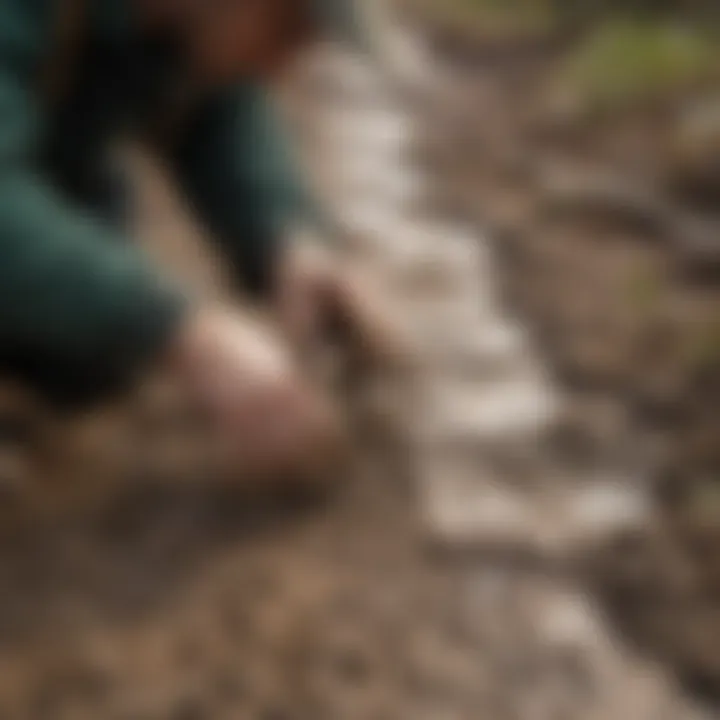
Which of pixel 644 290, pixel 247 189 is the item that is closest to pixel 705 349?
pixel 644 290

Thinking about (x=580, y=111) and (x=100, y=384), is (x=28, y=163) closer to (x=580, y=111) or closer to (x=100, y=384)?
(x=100, y=384)

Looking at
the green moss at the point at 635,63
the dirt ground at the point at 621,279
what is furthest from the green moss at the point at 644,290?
the green moss at the point at 635,63

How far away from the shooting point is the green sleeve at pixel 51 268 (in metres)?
0.26

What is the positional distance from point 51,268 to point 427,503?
0.43ft

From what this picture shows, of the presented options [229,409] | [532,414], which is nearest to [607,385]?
[532,414]

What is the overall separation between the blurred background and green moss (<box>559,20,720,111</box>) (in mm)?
75

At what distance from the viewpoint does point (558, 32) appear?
0.62 metres

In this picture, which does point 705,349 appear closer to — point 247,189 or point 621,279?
point 621,279

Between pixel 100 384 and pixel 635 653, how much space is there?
5.5 inches

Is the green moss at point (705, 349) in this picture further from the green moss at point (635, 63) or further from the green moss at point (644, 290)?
the green moss at point (635, 63)

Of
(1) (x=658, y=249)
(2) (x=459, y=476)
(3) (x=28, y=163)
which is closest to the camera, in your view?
(3) (x=28, y=163)

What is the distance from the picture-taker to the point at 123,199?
29 centimetres

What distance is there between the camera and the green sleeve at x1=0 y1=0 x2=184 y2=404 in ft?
0.84

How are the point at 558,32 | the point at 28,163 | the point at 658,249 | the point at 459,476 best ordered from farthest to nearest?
1. the point at 558,32
2. the point at 658,249
3. the point at 459,476
4. the point at 28,163
